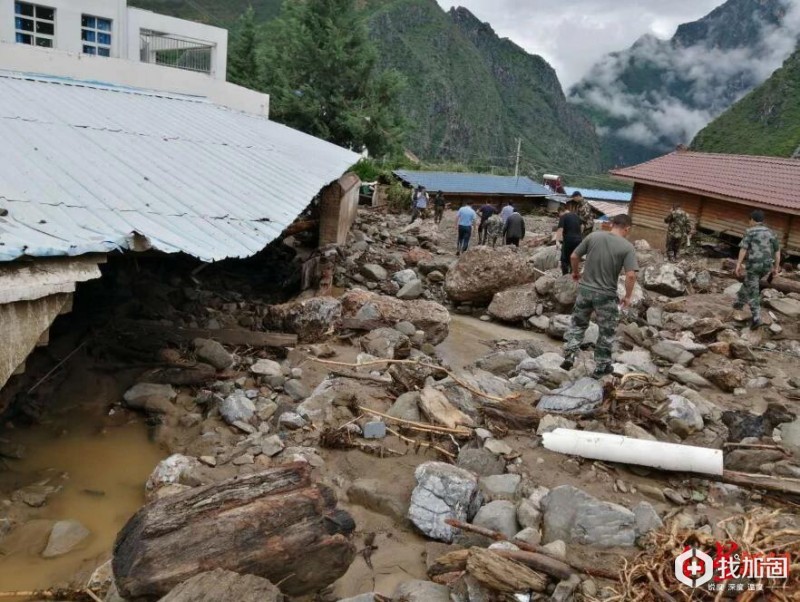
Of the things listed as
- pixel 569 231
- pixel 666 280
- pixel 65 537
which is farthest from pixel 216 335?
pixel 666 280

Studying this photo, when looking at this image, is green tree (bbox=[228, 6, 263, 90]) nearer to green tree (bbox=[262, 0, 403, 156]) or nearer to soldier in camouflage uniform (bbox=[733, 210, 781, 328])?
green tree (bbox=[262, 0, 403, 156])

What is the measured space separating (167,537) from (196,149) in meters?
5.58

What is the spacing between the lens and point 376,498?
4.06 metres

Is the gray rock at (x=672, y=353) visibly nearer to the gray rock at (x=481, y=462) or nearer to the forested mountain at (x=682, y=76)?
the gray rock at (x=481, y=462)

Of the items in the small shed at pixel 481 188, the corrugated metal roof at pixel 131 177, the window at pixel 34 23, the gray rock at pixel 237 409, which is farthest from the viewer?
the small shed at pixel 481 188

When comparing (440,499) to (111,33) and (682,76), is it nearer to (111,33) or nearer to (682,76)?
(111,33)

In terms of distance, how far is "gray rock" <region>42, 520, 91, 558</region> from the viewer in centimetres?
358

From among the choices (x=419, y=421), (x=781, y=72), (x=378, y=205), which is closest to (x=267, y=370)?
(x=419, y=421)

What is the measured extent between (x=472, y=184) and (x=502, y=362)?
22397 mm

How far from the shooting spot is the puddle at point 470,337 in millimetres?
7816

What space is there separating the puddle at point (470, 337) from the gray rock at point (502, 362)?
30cm

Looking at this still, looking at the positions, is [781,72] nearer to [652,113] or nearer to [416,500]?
[416,500]

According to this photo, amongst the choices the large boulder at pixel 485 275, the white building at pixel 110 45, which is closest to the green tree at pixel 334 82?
the white building at pixel 110 45

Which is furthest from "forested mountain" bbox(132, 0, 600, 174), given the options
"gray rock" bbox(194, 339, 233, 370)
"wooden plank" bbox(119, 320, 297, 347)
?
"gray rock" bbox(194, 339, 233, 370)
